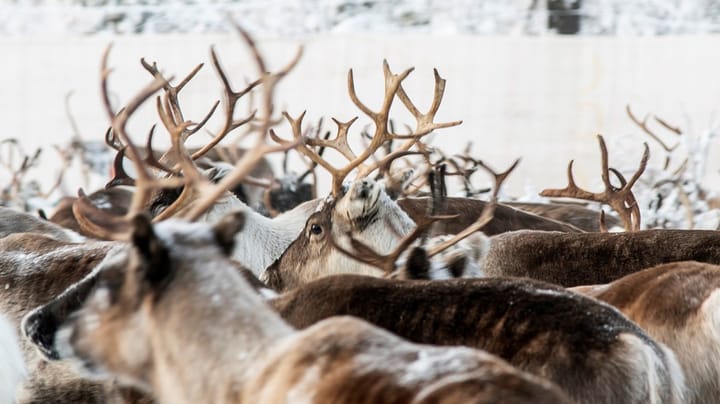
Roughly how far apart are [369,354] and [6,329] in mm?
1296

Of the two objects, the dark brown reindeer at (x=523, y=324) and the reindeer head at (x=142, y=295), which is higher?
the reindeer head at (x=142, y=295)

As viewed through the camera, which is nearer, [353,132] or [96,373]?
[96,373]

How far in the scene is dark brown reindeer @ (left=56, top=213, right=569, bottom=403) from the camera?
5.95ft

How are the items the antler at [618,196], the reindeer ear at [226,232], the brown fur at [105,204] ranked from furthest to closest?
the brown fur at [105,204]
the antler at [618,196]
the reindeer ear at [226,232]

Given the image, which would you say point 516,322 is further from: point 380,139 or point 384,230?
point 380,139

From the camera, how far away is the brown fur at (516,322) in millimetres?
2381

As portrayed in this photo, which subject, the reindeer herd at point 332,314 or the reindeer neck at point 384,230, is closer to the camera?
the reindeer herd at point 332,314

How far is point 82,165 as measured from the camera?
1128 centimetres

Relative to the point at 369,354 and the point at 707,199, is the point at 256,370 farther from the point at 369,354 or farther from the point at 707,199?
the point at 707,199

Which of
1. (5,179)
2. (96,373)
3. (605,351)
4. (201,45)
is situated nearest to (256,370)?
(96,373)

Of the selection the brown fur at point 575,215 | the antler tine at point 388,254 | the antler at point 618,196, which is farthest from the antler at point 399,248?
the brown fur at point 575,215

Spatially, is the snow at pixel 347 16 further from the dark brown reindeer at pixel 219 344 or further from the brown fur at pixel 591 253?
the dark brown reindeer at pixel 219 344

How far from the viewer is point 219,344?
6.72 ft

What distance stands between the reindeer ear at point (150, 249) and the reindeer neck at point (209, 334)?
28mm
